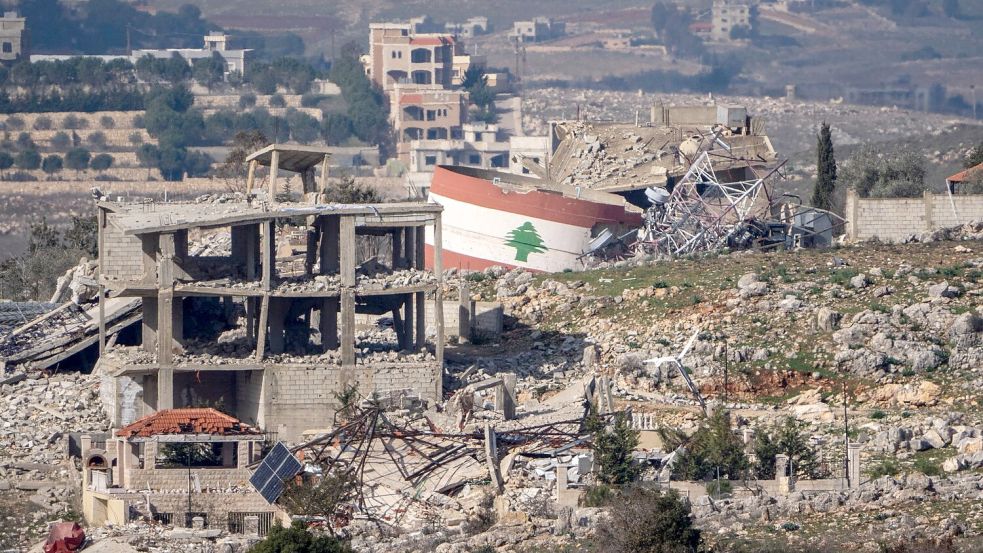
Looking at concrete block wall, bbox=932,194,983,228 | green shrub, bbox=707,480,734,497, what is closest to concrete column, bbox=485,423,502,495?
green shrub, bbox=707,480,734,497

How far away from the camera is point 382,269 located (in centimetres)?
4325

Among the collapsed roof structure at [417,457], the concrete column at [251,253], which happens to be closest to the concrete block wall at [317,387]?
the collapsed roof structure at [417,457]

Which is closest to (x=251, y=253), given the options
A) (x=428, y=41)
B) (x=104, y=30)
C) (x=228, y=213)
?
(x=228, y=213)

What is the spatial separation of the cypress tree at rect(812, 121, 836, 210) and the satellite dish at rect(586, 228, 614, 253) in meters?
6.95

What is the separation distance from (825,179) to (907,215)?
8.78m

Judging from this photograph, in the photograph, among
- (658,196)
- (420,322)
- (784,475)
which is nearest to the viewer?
(784,475)

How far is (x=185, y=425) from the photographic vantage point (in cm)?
3697

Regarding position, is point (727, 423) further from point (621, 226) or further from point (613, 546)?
point (621, 226)

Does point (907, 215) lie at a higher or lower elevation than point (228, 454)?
higher

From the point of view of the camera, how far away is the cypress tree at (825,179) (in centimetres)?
6184

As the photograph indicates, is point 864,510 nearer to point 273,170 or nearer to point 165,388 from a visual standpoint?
point 165,388

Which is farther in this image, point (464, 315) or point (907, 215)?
point (907, 215)

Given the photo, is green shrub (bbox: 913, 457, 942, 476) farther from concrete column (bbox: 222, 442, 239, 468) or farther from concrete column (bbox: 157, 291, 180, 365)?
concrete column (bbox: 157, 291, 180, 365)

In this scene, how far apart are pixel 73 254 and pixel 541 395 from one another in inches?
929
